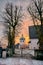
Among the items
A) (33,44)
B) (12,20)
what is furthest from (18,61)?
(12,20)

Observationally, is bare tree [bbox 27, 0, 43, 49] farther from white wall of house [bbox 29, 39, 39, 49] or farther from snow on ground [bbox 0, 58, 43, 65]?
snow on ground [bbox 0, 58, 43, 65]

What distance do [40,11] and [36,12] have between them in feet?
0.19

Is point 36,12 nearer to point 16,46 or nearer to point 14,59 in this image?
point 16,46

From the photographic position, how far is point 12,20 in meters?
2.31

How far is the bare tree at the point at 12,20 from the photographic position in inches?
89.0

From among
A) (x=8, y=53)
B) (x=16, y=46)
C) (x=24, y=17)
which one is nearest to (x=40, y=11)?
(x=24, y=17)

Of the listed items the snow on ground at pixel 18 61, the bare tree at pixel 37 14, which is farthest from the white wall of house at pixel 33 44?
the snow on ground at pixel 18 61

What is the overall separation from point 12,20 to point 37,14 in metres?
0.40

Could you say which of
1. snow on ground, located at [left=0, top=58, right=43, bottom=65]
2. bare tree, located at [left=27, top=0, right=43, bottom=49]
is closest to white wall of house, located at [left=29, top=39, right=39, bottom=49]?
bare tree, located at [left=27, top=0, right=43, bottom=49]

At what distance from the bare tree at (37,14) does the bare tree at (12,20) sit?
0.19 meters

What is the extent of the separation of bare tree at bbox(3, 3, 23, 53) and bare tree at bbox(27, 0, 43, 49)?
19cm

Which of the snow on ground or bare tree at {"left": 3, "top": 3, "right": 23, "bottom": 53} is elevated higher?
bare tree at {"left": 3, "top": 3, "right": 23, "bottom": 53}

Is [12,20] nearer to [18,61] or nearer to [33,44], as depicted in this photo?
[33,44]

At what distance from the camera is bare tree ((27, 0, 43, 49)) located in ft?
6.80
